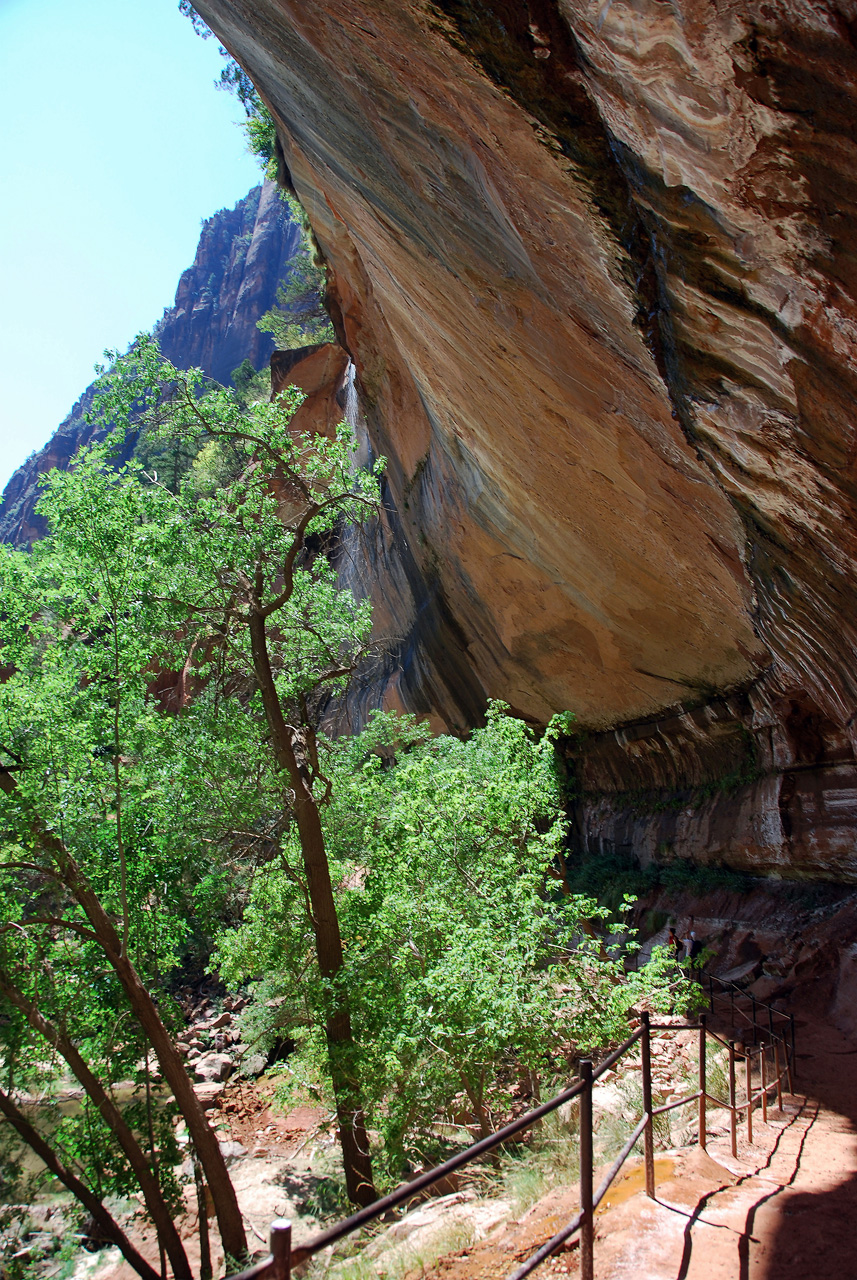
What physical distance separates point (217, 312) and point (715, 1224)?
86278 mm

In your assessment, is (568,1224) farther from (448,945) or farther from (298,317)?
(298,317)

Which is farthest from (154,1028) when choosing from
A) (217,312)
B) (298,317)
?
(217,312)

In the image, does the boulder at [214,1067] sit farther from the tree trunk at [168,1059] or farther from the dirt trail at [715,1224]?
the dirt trail at [715,1224]

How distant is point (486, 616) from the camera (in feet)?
54.7

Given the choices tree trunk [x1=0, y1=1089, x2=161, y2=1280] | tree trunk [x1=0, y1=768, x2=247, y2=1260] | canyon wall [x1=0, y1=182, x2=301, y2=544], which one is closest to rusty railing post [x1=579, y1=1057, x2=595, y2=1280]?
tree trunk [x1=0, y1=768, x2=247, y2=1260]

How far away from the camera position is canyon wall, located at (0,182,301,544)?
74.1 m

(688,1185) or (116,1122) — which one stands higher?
(688,1185)

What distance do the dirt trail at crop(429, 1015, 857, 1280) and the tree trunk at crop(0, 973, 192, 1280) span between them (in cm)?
523

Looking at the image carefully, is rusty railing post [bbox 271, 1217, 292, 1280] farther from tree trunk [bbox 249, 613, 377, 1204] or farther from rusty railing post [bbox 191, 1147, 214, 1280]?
rusty railing post [bbox 191, 1147, 214, 1280]

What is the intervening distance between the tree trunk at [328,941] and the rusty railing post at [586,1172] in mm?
5354

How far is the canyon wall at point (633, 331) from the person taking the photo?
12.5 ft

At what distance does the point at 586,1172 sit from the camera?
3.19m

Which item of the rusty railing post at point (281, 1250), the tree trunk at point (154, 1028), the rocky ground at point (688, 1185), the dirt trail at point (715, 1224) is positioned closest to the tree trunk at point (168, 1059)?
the tree trunk at point (154, 1028)

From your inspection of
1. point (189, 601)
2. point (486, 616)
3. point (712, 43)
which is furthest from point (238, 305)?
point (712, 43)
